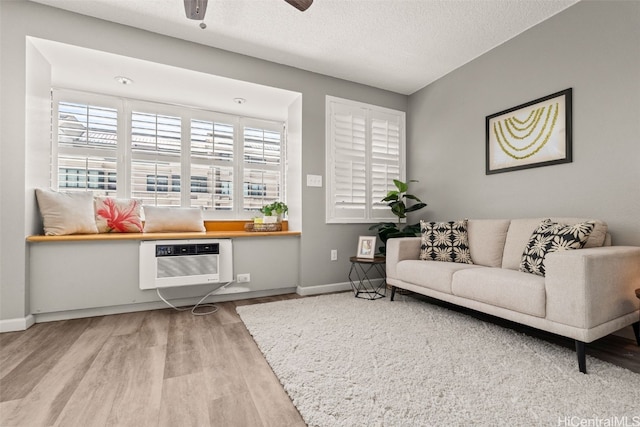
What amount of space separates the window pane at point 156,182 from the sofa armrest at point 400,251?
2.62m

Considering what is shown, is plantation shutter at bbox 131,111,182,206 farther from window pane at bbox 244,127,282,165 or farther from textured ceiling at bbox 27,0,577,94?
textured ceiling at bbox 27,0,577,94

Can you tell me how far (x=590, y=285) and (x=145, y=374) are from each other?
252cm

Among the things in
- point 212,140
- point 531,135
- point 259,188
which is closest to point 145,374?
point 259,188

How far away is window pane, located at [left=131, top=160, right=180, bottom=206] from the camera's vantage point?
11.6ft

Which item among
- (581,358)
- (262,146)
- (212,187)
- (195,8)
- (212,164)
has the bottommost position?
(581,358)

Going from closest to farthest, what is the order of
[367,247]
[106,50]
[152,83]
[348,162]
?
[106,50], [152,83], [367,247], [348,162]

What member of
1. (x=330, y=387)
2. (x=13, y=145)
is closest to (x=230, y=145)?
(x=13, y=145)

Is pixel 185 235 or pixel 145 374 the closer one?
pixel 145 374

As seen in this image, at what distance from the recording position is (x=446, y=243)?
296cm

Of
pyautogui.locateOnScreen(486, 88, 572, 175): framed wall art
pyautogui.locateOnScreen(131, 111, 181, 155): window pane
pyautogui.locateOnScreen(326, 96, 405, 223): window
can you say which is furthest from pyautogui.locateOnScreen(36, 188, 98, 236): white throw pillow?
pyautogui.locateOnScreen(486, 88, 572, 175): framed wall art

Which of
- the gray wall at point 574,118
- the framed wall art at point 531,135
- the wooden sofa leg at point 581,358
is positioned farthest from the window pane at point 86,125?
the wooden sofa leg at point 581,358

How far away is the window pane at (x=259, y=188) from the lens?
4102 millimetres

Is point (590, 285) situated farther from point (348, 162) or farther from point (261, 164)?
point (261, 164)

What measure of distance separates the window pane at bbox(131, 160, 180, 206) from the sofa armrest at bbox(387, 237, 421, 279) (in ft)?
8.59
